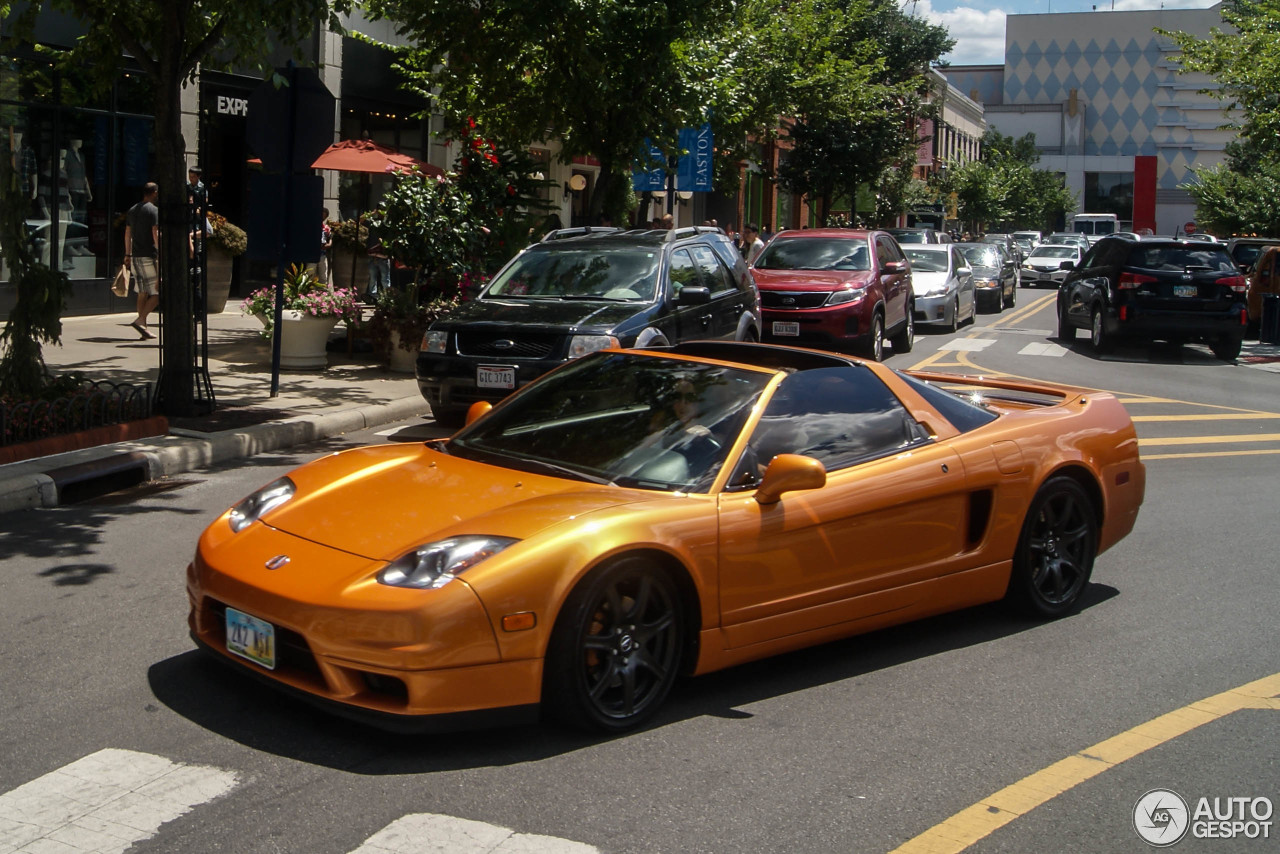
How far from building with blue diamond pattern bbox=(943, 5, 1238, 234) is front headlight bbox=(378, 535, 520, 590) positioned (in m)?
114

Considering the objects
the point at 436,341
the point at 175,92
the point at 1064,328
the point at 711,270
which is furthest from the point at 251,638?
the point at 1064,328

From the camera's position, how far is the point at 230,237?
18.5 meters

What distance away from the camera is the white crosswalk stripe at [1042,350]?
20438mm

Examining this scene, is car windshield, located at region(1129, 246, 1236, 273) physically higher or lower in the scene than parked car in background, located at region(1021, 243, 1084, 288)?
lower

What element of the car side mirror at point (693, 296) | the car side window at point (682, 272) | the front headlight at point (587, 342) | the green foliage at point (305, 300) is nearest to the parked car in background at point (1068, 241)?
the green foliage at point (305, 300)

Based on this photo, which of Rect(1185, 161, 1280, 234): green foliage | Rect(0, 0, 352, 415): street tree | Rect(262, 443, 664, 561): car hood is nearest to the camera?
Rect(262, 443, 664, 561): car hood

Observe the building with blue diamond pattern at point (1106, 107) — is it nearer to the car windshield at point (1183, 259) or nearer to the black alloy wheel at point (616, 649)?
the car windshield at point (1183, 259)

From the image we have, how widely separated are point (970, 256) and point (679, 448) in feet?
92.0

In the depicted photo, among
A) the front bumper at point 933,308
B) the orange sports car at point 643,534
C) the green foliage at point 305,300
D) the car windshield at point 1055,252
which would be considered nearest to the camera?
the orange sports car at point 643,534

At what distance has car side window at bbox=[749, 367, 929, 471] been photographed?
210 inches

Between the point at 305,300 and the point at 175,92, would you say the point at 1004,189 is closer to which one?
the point at 305,300

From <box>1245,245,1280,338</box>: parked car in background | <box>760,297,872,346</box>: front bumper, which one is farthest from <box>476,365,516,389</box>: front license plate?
<box>1245,245,1280,338</box>: parked car in background

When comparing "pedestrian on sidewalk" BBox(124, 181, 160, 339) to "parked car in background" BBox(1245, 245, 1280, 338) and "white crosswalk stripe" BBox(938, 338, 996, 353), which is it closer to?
"white crosswalk stripe" BBox(938, 338, 996, 353)

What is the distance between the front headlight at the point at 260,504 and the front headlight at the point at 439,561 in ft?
3.04
